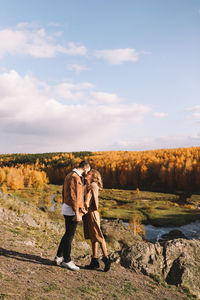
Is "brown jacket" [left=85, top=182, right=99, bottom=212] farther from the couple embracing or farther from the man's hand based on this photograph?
the man's hand

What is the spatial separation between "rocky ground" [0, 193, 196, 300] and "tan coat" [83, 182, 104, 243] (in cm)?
141

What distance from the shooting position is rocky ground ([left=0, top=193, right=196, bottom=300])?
24.5 feet

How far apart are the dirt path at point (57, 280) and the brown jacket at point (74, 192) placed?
2.45 metres

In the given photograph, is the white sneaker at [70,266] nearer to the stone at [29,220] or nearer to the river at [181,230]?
the stone at [29,220]

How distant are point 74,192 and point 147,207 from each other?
318 feet

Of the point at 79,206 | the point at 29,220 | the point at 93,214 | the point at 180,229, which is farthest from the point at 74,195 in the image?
the point at 180,229

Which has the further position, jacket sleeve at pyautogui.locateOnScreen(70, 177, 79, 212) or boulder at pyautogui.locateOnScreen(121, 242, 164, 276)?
boulder at pyautogui.locateOnScreen(121, 242, 164, 276)

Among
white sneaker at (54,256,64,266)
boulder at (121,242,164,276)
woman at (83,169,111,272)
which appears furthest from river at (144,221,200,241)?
white sneaker at (54,256,64,266)

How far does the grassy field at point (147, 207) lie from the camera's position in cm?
8262

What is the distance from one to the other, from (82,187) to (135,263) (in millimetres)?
4922

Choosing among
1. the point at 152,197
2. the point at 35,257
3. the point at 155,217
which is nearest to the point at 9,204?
the point at 35,257

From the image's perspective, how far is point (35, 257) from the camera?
10.3m

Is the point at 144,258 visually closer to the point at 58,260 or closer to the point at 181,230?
the point at 58,260

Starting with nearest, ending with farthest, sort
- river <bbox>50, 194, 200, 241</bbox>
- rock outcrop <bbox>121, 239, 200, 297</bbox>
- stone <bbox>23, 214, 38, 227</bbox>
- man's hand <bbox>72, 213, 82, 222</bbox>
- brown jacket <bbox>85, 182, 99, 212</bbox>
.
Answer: man's hand <bbox>72, 213, 82, 222</bbox> < brown jacket <bbox>85, 182, 99, 212</bbox> < rock outcrop <bbox>121, 239, 200, 297</bbox> < stone <bbox>23, 214, 38, 227</bbox> < river <bbox>50, 194, 200, 241</bbox>
